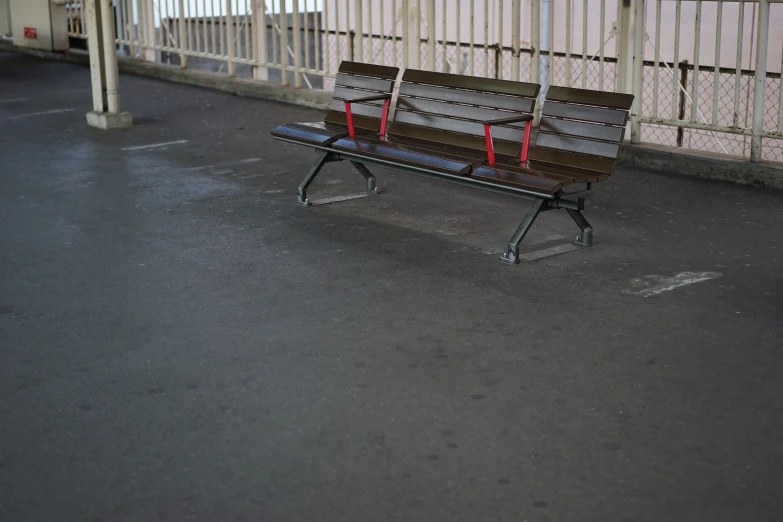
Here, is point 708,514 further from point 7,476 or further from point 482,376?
point 7,476

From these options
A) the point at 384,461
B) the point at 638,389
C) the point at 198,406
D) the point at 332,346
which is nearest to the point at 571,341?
the point at 638,389

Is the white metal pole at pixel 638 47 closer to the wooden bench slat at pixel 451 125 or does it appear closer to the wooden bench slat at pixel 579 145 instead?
the wooden bench slat at pixel 451 125

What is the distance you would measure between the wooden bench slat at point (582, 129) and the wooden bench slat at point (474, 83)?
8.1 inches

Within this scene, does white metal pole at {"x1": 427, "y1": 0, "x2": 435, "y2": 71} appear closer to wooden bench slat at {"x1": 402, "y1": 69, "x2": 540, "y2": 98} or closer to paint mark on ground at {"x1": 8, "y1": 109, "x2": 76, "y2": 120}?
wooden bench slat at {"x1": 402, "y1": 69, "x2": 540, "y2": 98}

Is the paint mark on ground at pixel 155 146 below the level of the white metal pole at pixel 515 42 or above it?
below

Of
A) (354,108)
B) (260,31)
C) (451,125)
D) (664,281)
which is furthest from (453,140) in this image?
(260,31)

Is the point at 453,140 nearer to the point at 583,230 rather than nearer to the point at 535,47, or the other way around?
the point at 583,230

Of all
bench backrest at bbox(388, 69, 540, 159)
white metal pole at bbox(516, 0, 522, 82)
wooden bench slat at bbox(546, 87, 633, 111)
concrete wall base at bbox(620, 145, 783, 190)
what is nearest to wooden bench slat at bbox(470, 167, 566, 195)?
bench backrest at bbox(388, 69, 540, 159)

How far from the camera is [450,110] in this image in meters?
6.62

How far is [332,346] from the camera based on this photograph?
181 inches

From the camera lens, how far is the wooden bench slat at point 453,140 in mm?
6277

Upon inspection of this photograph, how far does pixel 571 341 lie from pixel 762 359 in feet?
2.63

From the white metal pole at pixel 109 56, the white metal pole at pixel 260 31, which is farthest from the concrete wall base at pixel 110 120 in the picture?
the white metal pole at pixel 260 31

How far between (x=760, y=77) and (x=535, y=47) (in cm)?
207
